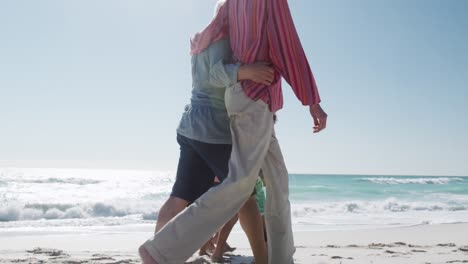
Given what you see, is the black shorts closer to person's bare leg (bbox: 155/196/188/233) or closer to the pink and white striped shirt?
person's bare leg (bbox: 155/196/188/233)

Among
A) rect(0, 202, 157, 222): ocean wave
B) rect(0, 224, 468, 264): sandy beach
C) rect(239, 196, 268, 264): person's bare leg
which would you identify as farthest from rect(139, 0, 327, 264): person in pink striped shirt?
rect(0, 202, 157, 222): ocean wave

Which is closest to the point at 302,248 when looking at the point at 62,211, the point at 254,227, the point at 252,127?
the point at 254,227

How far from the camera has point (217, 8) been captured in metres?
2.18

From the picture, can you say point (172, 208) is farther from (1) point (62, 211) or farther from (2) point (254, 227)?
(1) point (62, 211)

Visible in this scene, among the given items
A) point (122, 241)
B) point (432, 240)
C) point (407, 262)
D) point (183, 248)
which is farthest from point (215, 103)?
point (432, 240)

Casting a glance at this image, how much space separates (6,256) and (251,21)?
3.20 metres

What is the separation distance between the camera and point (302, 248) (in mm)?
4551

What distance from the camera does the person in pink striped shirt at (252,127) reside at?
5.93 ft

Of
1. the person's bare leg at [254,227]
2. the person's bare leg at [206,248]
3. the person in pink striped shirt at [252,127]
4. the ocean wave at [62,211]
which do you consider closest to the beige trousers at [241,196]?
the person in pink striped shirt at [252,127]

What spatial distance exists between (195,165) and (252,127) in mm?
402

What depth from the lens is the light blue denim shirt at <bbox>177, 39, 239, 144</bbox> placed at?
2.05 m

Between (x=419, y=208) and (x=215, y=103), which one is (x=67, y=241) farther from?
(x=419, y=208)

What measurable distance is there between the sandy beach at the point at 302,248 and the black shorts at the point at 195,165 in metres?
1.39

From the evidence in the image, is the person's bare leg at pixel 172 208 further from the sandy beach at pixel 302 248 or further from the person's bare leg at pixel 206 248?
the person's bare leg at pixel 206 248
